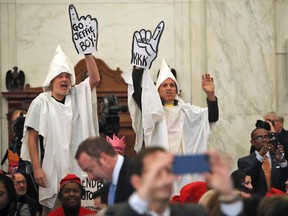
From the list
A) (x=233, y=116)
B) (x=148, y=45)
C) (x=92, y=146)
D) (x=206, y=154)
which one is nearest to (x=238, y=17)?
(x=233, y=116)

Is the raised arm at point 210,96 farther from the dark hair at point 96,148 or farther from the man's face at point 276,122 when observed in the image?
the dark hair at point 96,148

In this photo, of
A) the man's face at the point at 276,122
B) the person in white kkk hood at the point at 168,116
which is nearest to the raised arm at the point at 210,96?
the person in white kkk hood at the point at 168,116

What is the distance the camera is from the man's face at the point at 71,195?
9.83 m

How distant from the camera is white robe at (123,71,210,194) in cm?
1066

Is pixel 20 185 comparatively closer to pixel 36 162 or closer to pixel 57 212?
pixel 36 162

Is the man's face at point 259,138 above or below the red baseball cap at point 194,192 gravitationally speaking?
above

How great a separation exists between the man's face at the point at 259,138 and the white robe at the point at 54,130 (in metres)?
1.92

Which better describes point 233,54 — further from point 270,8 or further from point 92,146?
point 92,146

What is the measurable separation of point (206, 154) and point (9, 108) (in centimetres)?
866

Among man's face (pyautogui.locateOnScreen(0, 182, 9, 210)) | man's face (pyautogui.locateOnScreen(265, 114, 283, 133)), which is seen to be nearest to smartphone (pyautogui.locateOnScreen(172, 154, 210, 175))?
man's face (pyautogui.locateOnScreen(0, 182, 9, 210))

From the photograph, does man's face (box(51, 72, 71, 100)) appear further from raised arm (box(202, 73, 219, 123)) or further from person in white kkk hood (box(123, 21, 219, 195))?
raised arm (box(202, 73, 219, 123))

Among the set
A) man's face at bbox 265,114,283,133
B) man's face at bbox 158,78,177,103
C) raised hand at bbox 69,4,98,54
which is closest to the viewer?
raised hand at bbox 69,4,98,54

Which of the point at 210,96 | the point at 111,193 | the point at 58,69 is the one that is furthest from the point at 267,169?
the point at 111,193

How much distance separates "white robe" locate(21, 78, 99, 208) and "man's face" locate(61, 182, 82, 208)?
0.53m
